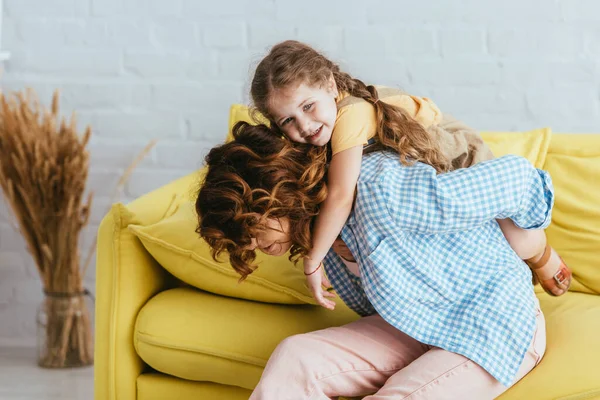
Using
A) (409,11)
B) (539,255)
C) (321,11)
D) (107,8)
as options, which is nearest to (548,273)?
(539,255)

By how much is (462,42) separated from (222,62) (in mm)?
Result: 815

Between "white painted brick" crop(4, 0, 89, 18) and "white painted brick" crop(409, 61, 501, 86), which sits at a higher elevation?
"white painted brick" crop(4, 0, 89, 18)

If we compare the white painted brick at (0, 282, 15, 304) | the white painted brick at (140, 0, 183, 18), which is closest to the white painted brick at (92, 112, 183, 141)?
the white painted brick at (140, 0, 183, 18)

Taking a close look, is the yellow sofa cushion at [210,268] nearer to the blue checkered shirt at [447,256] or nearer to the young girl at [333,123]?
the young girl at [333,123]

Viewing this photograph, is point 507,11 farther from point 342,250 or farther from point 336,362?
point 336,362

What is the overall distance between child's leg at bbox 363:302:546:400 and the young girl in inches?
10.0

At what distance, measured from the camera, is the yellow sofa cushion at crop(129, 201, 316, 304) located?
5.81 feet

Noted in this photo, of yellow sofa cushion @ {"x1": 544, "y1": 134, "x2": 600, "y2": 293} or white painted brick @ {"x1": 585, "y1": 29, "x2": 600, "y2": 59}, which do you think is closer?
yellow sofa cushion @ {"x1": 544, "y1": 134, "x2": 600, "y2": 293}

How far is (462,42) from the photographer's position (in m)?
2.58

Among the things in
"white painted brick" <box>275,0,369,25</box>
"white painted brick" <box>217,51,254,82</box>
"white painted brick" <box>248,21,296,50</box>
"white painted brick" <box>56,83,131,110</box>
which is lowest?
"white painted brick" <box>56,83,131,110</box>

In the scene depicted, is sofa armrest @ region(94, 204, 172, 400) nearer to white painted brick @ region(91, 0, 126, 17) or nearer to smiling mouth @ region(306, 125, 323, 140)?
smiling mouth @ region(306, 125, 323, 140)

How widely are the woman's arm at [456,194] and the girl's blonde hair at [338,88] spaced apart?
6cm

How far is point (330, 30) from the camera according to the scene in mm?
2635

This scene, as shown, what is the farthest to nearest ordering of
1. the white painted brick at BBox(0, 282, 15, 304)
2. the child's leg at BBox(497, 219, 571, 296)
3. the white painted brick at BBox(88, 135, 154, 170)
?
the white painted brick at BBox(0, 282, 15, 304) < the white painted brick at BBox(88, 135, 154, 170) < the child's leg at BBox(497, 219, 571, 296)
